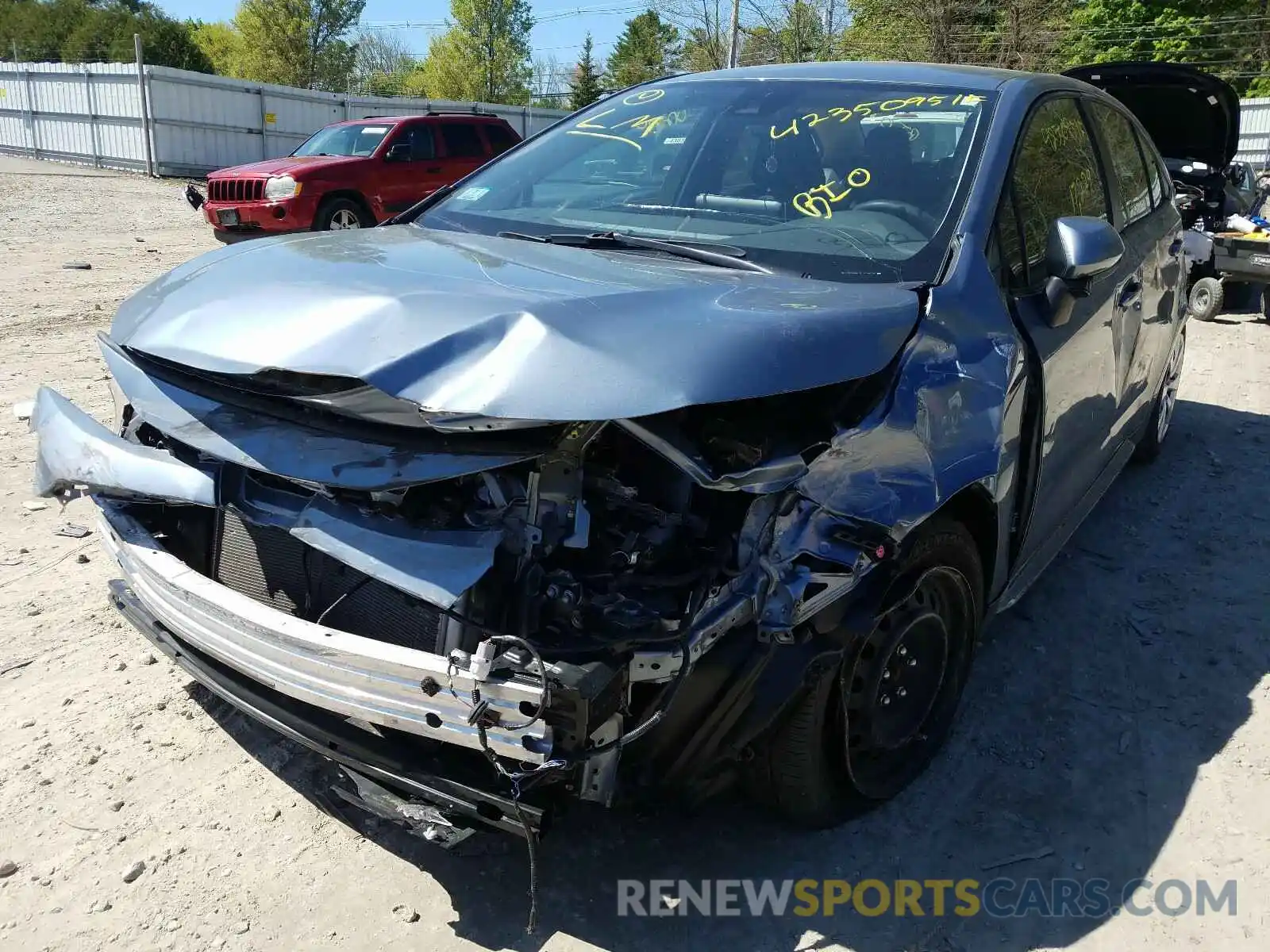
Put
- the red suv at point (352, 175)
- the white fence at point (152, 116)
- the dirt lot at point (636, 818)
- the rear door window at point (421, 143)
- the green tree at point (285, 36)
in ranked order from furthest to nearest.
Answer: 1. the green tree at point (285, 36)
2. the white fence at point (152, 116)
3. the rear door window at point (421, 143)
4. the red suv at point (352, 175)
5. the dirt lot at point (636, 818)

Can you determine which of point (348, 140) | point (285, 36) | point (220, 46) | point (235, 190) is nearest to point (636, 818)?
point (235, 190)

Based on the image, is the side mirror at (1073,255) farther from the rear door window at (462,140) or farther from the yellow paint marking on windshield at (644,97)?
the rear door window at (462,140)

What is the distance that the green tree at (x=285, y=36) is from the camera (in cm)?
4084

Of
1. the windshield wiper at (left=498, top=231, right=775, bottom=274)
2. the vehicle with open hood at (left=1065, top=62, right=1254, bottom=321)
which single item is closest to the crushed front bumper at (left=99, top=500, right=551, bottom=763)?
the windshield wiper at (left=498, top=231, right=775, bottom=274)

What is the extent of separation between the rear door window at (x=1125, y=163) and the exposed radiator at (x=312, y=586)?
3364 millimetres

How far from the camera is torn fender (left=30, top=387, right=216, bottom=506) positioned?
2367 mm

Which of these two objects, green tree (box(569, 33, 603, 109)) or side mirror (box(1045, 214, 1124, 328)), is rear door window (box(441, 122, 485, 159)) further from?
green tree (box(569, 33, 603, 109))

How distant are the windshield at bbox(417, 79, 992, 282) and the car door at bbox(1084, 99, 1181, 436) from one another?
1.18m

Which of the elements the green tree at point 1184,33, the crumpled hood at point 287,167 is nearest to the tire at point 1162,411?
the crumpled hood at point 287,167

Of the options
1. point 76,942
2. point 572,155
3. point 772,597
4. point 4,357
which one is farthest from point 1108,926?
point 4,357

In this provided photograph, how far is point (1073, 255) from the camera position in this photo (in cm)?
296

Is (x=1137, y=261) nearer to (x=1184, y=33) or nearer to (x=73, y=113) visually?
(x=73, y=113)

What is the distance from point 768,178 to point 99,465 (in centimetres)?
212
